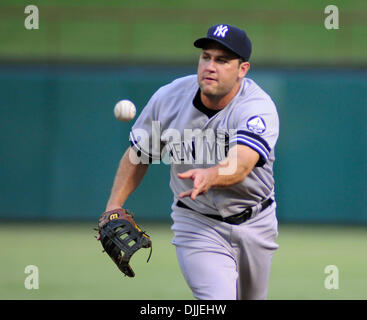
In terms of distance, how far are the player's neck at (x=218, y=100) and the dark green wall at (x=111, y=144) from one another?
281 inches

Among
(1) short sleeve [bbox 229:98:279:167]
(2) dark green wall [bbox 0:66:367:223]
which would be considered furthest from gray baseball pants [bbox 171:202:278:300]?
(2) dark green wall [bbox 0:66:367:223]

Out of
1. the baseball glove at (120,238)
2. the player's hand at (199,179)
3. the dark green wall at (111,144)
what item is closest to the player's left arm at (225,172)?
the player's hand at (199,179)

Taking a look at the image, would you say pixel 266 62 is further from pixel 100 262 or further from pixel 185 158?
pixel 185 158

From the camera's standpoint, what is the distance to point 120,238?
4996 mm

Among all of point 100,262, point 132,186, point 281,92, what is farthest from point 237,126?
point 281,92

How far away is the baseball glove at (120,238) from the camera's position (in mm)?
4961

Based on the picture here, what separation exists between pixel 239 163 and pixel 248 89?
700mm

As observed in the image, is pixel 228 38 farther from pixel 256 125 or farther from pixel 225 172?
pixel 225 172

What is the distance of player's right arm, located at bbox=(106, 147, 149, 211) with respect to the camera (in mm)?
5254

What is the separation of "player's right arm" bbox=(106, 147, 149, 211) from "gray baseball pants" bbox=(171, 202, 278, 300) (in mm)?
331

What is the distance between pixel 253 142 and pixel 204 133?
465 mm

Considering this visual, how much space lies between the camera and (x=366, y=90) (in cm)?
1223

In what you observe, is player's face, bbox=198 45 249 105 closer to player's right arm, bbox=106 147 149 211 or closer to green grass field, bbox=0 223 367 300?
player's right arm, bbox=106 147 149 211

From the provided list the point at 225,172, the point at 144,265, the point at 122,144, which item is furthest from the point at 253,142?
the point at 122,144
